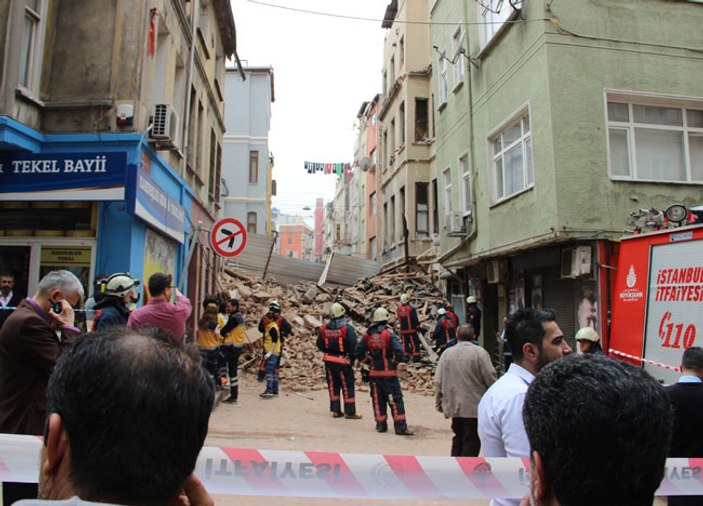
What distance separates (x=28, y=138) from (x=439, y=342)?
Result: 10.6 meters

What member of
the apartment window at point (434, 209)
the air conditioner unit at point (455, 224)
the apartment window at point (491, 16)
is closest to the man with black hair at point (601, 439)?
the apartment window at point (491, 16)

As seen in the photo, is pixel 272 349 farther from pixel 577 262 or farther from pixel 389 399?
pixel 577 262

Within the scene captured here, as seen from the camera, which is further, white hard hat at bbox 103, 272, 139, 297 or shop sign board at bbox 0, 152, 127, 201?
shop sign board at bbox 0, 152, 127, 201

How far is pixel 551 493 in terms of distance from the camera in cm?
129

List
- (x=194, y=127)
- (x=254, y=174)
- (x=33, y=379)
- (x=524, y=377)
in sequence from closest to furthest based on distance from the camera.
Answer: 1. (x=524, y=377)
2. (x=33, y=379)
3. (x=194, y=127)
4. (x=254, y=174)

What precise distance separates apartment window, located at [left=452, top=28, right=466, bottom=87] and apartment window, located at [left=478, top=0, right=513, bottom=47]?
1.36 m

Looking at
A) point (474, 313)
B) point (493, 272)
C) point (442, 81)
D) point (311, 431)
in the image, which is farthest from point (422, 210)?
point (311, 431)

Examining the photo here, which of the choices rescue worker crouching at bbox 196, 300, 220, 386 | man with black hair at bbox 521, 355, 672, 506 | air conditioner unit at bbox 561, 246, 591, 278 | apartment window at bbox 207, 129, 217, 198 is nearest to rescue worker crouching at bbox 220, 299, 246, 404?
rescue worker crouching at bbox 196, 300, 220, 386

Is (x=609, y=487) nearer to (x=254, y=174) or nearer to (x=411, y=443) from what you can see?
(x=411, y=443)

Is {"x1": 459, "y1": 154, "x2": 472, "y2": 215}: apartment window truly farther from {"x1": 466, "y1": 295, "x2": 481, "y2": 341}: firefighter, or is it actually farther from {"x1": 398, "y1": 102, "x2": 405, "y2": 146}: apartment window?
{"x1": 398, "y1": 102, "x2": 405, "y2": 146}: apartment window

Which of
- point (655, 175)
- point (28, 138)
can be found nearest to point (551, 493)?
point (28, 138)

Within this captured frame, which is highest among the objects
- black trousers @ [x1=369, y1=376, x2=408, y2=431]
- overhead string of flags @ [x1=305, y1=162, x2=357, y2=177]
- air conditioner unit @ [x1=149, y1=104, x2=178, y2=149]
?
overhead string of flags @ [x1=305, y1=162, x2=357, y2=177]

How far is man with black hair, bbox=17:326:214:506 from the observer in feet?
3.85

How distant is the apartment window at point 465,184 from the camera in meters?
15.3
